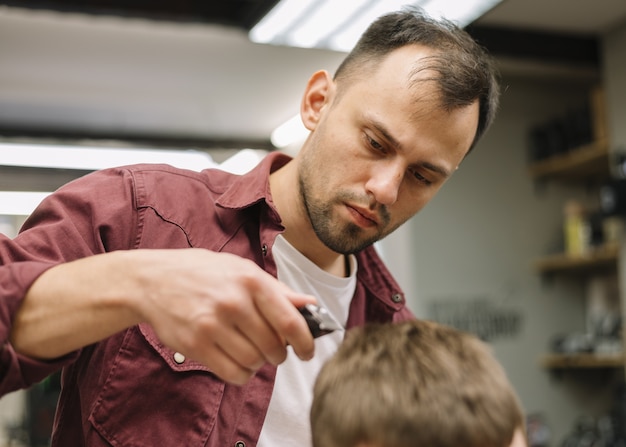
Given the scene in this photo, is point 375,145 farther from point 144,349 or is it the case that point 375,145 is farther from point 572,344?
point 572,344

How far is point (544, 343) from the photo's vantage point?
16.9 ft

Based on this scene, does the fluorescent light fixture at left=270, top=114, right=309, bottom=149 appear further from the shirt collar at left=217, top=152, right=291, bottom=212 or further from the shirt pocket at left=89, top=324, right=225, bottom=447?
the shirt pocket at left=89, top=324, right=225, bottom=447

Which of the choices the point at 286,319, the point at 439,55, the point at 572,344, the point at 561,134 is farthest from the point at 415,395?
the point at 561,134

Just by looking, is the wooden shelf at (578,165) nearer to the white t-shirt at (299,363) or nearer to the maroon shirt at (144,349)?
the white t-shirt at (299,363)

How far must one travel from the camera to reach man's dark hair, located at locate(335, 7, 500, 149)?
1467mm

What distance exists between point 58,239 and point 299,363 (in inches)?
23.8

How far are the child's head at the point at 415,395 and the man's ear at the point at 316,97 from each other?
29.6 inches

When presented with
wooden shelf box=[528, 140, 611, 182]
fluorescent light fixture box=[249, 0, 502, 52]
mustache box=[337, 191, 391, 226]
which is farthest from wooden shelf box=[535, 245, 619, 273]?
mustache box=[337, 191, 391, 226]

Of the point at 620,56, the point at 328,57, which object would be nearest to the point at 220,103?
the point at 328,57

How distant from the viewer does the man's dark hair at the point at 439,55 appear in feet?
4.81

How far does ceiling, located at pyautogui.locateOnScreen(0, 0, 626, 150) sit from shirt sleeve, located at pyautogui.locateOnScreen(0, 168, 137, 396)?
2.61 meters

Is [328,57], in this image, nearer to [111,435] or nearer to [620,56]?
[620,56]

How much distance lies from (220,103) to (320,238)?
14.5ft

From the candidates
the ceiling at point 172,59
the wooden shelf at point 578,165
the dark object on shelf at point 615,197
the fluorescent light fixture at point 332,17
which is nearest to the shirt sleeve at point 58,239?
the fluorescent light fixture at point 332,17
